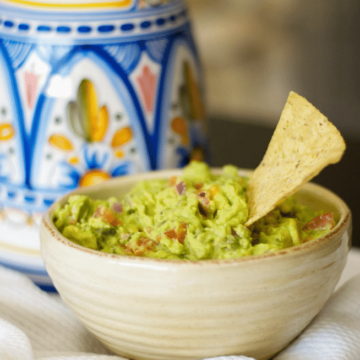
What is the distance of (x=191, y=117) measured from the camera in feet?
4.63

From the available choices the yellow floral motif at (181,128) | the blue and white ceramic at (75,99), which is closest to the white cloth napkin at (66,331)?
the blue and white ceramic at (75,99)

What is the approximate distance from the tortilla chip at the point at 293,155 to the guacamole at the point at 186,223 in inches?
1.4

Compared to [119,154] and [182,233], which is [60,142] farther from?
[182,233]

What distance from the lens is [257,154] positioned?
209cm

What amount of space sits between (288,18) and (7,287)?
4.62 metres

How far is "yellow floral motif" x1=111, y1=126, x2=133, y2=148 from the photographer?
1309mm

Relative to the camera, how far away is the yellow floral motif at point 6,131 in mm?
1306

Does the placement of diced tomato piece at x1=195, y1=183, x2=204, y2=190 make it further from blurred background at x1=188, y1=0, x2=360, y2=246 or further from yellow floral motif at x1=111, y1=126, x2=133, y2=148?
blurred background at x1=188, y1=0, x2=360, y2=246

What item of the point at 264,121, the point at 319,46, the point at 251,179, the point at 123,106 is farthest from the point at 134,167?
the point at 319,46

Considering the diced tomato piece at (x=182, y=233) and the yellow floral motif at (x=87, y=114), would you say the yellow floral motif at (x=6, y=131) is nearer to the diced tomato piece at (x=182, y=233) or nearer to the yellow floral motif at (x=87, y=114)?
the yellow floral motif at (x=87, y=114)

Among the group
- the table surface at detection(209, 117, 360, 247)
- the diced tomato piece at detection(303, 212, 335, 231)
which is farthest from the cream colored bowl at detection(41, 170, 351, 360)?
the table surface at detection(209, 117, 360, 247)

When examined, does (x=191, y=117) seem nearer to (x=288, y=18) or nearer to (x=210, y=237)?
(x=210, y=237)

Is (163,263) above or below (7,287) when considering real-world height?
above

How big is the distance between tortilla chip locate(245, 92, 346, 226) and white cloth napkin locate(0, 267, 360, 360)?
9.5 inches
